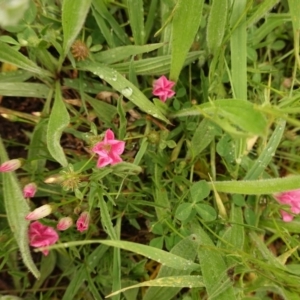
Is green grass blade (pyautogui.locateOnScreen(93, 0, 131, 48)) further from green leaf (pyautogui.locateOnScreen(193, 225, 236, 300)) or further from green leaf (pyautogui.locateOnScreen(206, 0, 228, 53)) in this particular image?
green leaf (pyautogui.locateOnScreen(193, 225, 236, 300))

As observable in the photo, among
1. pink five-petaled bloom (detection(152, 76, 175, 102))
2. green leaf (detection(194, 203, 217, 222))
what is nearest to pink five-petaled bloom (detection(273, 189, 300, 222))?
green leaf (detection(194, 203, 217, 222))

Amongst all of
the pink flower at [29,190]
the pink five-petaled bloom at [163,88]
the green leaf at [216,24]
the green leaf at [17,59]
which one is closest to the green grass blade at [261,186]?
the pink five-petaled bloom at [163,88]

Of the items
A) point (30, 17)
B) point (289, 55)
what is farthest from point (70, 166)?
point (289, 55)

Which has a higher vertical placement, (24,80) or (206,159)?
(24,80)

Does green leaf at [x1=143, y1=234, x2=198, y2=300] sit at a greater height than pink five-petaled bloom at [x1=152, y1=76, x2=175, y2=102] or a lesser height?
lesser

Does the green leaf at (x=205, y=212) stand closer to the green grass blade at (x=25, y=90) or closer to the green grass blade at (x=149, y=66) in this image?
the green grass blade at (x=149, y=66)

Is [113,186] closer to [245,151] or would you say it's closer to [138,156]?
[138,156]

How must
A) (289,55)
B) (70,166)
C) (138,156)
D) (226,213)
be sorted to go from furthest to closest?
(289,55)
(226,213)
(138,156)
(70,166)
